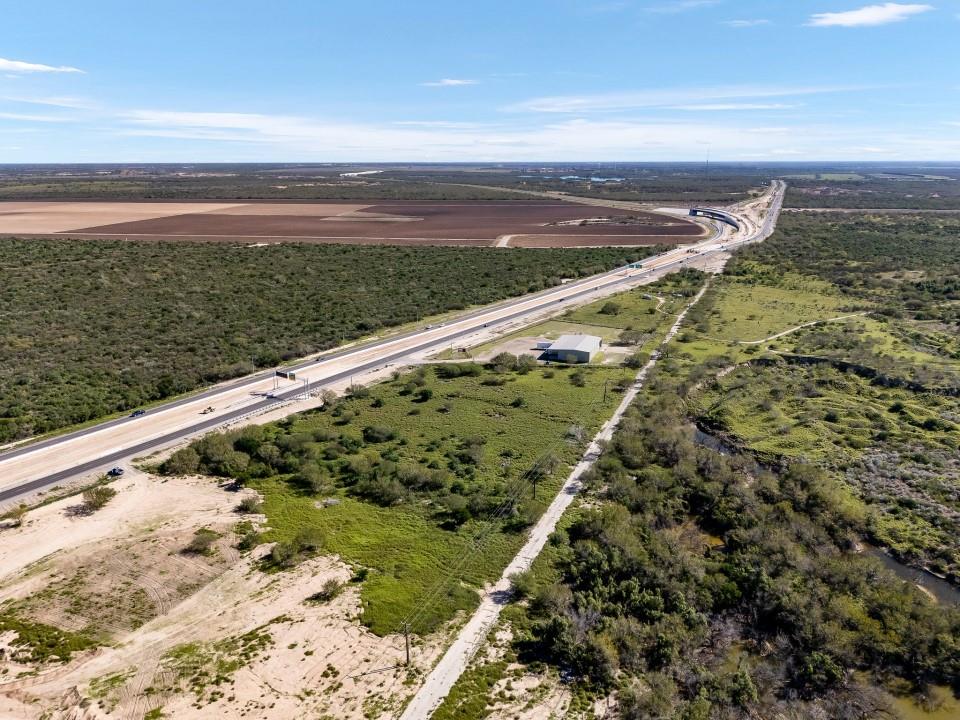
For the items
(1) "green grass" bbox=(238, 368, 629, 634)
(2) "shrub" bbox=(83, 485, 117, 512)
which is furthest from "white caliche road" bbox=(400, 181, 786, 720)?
(2) "shrub" bbox=(83, 485, 117, 512)

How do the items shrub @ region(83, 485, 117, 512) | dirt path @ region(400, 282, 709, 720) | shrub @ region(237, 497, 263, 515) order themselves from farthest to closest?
shrub @ region(237, 497, 263, 515), shrub @ region(83, 485, 117, 512), dirt path @ region(400, 282, 709, 720)

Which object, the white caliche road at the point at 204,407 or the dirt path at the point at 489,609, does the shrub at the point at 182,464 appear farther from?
the dirt path at the point at 489,609

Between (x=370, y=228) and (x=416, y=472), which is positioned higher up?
(x=370, y=228)

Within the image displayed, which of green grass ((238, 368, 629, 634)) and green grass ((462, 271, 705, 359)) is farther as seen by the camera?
green grass ((462, 271, 705, 359))

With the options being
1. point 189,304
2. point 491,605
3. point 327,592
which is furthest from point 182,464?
point 189,304

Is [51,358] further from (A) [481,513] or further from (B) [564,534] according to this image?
(B) [564,534]

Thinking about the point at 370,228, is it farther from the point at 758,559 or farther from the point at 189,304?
the point at 758,559

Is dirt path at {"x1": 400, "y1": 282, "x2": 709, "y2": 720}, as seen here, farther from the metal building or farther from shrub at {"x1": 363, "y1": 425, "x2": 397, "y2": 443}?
the metal building
